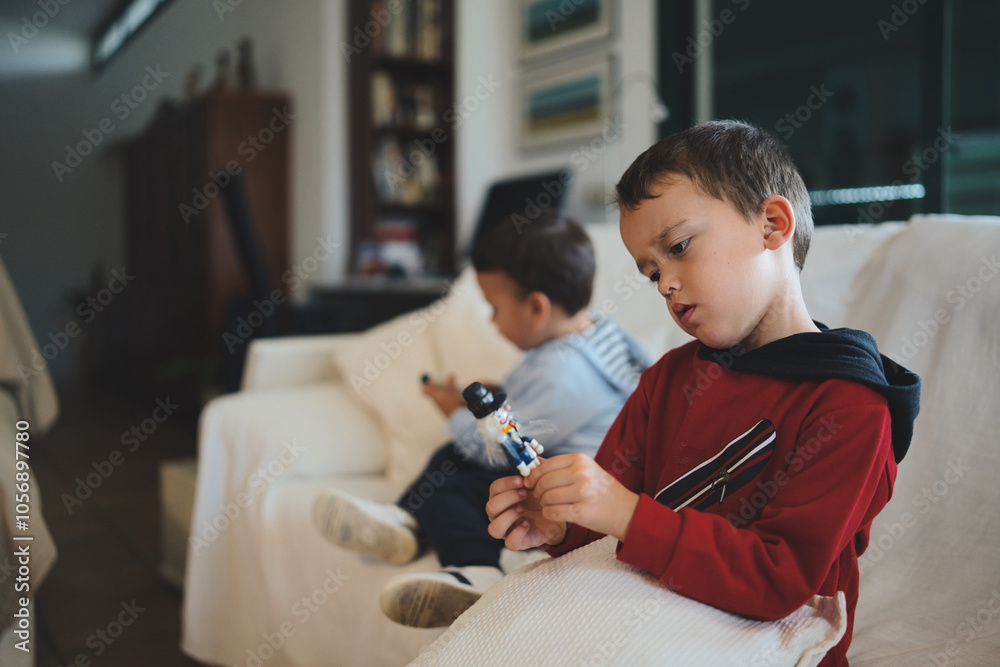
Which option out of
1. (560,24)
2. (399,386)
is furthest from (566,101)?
(399,386)

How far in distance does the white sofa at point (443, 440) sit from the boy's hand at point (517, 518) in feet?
1.34

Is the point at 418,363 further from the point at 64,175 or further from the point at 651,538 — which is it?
the point at 651,538

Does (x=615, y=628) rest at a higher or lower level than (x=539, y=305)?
lower

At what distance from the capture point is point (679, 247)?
0.71 meters

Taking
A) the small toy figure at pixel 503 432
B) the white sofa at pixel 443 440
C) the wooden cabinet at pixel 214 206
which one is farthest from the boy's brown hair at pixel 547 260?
the wooden cabinet at pixel 214 206

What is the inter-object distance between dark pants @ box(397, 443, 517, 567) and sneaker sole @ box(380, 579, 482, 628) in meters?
0.13

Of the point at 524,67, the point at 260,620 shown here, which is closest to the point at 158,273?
the point at 524,67

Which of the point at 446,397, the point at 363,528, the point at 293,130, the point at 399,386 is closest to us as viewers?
the point at 363,528

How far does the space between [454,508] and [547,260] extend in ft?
1.51

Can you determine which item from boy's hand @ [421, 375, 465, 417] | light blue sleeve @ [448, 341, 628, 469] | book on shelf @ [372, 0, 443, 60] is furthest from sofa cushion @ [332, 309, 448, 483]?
book on shelf @ [372, 0, 443, 60]

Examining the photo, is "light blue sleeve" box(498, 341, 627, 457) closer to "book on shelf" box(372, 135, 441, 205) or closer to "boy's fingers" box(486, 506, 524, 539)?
"boy's fingers" box(486, 506, 524, 539)

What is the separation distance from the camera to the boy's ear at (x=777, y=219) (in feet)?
2.35

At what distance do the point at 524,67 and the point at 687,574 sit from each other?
3.08 m

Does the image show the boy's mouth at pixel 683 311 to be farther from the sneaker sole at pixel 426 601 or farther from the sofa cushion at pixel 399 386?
the sofa cushion at pixel 399 386
